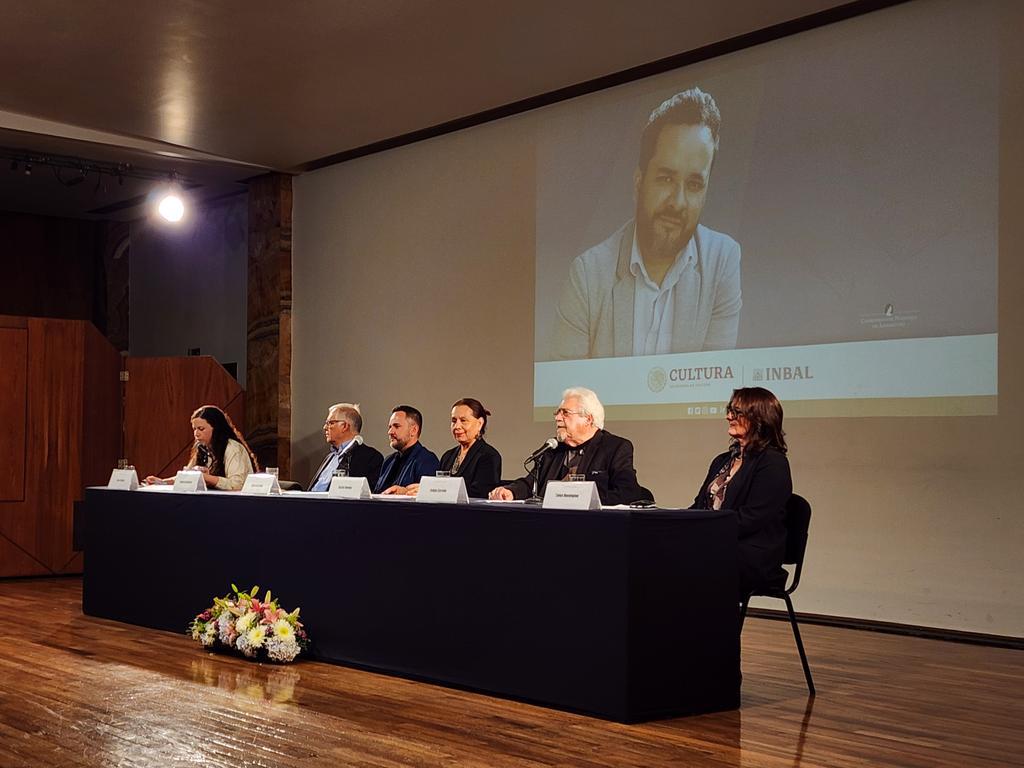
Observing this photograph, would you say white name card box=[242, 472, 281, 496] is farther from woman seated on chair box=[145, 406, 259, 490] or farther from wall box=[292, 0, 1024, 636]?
wall box=[292, 0, 1024, 636]

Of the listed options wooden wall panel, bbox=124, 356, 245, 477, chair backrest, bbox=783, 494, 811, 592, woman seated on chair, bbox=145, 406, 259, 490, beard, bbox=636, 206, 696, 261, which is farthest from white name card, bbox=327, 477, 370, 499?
wooden wall panel, bbox=124, 356, 245, 477

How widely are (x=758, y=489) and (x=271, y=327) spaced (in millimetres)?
6664

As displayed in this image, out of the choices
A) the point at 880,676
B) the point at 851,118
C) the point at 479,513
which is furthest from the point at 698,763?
the point at 851,118

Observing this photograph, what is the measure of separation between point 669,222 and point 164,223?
22.0ft

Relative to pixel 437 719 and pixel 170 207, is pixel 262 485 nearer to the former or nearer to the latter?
pixel 437 719

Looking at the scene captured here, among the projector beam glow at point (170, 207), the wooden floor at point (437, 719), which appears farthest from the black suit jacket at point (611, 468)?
the projector beam glow at point (170, 207)

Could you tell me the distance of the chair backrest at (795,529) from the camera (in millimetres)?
4340

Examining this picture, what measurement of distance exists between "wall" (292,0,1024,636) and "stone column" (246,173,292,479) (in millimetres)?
104

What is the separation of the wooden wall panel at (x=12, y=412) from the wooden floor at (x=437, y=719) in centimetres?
362

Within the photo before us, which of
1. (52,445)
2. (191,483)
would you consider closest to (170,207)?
(52,445)

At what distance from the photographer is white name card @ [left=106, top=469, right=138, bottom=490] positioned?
644cm

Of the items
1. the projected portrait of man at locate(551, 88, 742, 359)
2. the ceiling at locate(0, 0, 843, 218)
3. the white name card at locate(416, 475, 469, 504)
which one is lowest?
the white name card at locate(416, 475, 469, 504)

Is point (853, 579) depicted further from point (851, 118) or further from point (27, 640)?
point (27, 640)

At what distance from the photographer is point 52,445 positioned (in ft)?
29.3
